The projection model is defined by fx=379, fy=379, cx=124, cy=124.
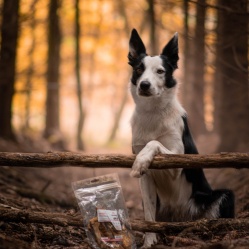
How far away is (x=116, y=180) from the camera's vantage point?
3930 millimetres

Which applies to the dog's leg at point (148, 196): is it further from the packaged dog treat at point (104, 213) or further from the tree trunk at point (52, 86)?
the tree trunk at point (52, 86)

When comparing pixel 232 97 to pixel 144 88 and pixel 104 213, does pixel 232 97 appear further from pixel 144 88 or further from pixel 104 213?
pixel 104 213

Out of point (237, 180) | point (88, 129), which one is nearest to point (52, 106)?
point (237, 180)

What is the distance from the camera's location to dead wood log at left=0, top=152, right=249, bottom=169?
3.53 metres

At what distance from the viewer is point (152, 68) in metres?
4.61

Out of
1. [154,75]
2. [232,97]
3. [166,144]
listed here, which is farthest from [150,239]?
Result: [232,97]

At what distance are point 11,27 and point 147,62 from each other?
4.76 meters

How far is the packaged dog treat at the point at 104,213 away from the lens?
3.46m

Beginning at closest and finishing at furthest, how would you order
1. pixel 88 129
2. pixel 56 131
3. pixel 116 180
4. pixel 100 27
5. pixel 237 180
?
pixel 116 180 < pixel 237 180 < pixel 56 131 < pixel 100 27 < pixel 88 129

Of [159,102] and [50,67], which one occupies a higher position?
[50,67]

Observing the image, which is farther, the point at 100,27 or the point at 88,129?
the point at 88,129

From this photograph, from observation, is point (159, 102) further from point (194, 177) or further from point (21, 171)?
point (21, 171)

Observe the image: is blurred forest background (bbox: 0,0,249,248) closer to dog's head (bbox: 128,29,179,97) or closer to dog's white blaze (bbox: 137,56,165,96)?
dog's head (bbox: 128,29,179,97)

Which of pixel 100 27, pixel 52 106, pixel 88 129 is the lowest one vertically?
pixel 88 129
